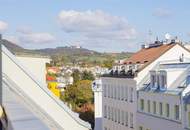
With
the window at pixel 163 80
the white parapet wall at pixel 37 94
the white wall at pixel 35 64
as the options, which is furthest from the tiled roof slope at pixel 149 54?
the white parapet wall at pixel 37 94

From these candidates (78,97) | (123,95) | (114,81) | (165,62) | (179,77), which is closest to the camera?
(179,77)

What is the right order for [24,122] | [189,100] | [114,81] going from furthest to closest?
[114,81], [189,100], [24,122]

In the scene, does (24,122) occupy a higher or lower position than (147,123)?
higher

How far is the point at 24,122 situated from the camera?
3139mm

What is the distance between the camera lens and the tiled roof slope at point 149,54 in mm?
38600

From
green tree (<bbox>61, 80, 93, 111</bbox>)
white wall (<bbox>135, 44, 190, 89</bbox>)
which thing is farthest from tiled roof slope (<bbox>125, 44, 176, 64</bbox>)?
green tree (<bbox>61, 80, 93, 111</bbox>)

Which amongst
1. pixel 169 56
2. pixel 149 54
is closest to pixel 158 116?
pixel 169 56

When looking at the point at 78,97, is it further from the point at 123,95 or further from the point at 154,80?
the point at 154,80

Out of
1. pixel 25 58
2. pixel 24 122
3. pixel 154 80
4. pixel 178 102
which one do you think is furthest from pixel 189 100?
pixel 24 122

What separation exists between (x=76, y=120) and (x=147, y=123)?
30.0 m

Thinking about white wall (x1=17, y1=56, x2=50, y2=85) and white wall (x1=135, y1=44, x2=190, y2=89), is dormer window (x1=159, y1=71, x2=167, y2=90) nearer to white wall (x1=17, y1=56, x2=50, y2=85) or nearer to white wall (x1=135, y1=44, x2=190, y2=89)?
white wall (x1=135, y1=44, x2=190, y2=89)

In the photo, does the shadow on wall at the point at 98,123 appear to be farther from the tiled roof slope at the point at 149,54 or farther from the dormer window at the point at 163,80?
the dormer window at the point at 163,80

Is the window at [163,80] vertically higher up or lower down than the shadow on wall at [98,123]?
higher up

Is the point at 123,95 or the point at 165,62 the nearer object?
the point at 165,62
